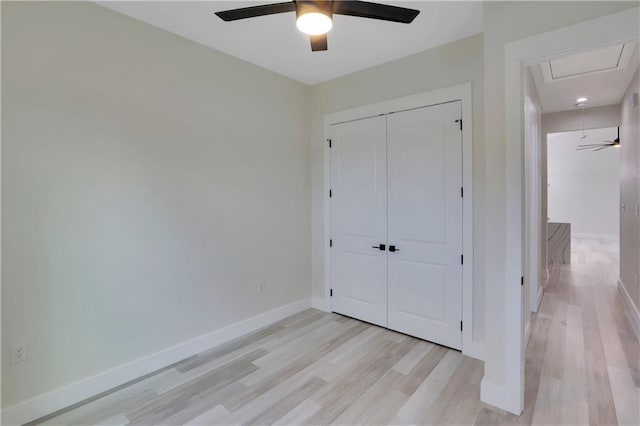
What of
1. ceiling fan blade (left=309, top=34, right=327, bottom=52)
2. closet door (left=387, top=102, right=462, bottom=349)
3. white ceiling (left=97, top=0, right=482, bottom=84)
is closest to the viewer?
ceiling fan blade (left=309, top=34, right=327, bottom=52)

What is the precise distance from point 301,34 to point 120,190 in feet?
6.43

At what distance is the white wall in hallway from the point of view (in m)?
→ 8.84

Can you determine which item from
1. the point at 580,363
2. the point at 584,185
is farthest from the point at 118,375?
the point at 584,185

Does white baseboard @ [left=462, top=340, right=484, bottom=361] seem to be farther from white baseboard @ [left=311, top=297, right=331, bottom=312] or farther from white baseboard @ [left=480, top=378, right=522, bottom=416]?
white baseboard @ [left=311, top=297, right=331, bottom=312]

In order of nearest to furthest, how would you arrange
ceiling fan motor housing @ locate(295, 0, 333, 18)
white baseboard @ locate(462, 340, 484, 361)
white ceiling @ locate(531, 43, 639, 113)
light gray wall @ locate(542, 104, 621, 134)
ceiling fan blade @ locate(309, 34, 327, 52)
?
ceiling fan motor housing @ locate(295, 0, 333, 18) < ceiling fan blade @ locate(309, 34, 327, 52) < white baseboard @ locate(462, 340, 484, 361) < white ceiling @ locate(531, 43, 639, 113) < light gray wall @ locate(542, 104, 621, 134)

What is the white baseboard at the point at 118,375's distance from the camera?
195 cm

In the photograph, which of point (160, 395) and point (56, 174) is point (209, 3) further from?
point (160, 395)

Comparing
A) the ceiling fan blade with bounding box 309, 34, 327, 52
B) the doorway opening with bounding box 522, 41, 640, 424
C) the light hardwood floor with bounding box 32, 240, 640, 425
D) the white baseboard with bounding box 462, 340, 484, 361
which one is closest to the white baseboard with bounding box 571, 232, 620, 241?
the doorway opening with bounding box 522, 41, 640, 424

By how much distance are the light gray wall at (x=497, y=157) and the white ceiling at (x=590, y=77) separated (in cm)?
130

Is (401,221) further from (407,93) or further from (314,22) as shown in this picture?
(314,22)

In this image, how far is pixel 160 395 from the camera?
2219 mm

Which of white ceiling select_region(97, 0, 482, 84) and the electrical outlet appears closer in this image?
the electrical outlet

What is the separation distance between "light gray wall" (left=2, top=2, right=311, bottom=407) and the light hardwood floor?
14.5 inches

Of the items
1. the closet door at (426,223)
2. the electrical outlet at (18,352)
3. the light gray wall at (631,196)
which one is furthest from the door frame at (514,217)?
the electrical outlet at (18,352)
